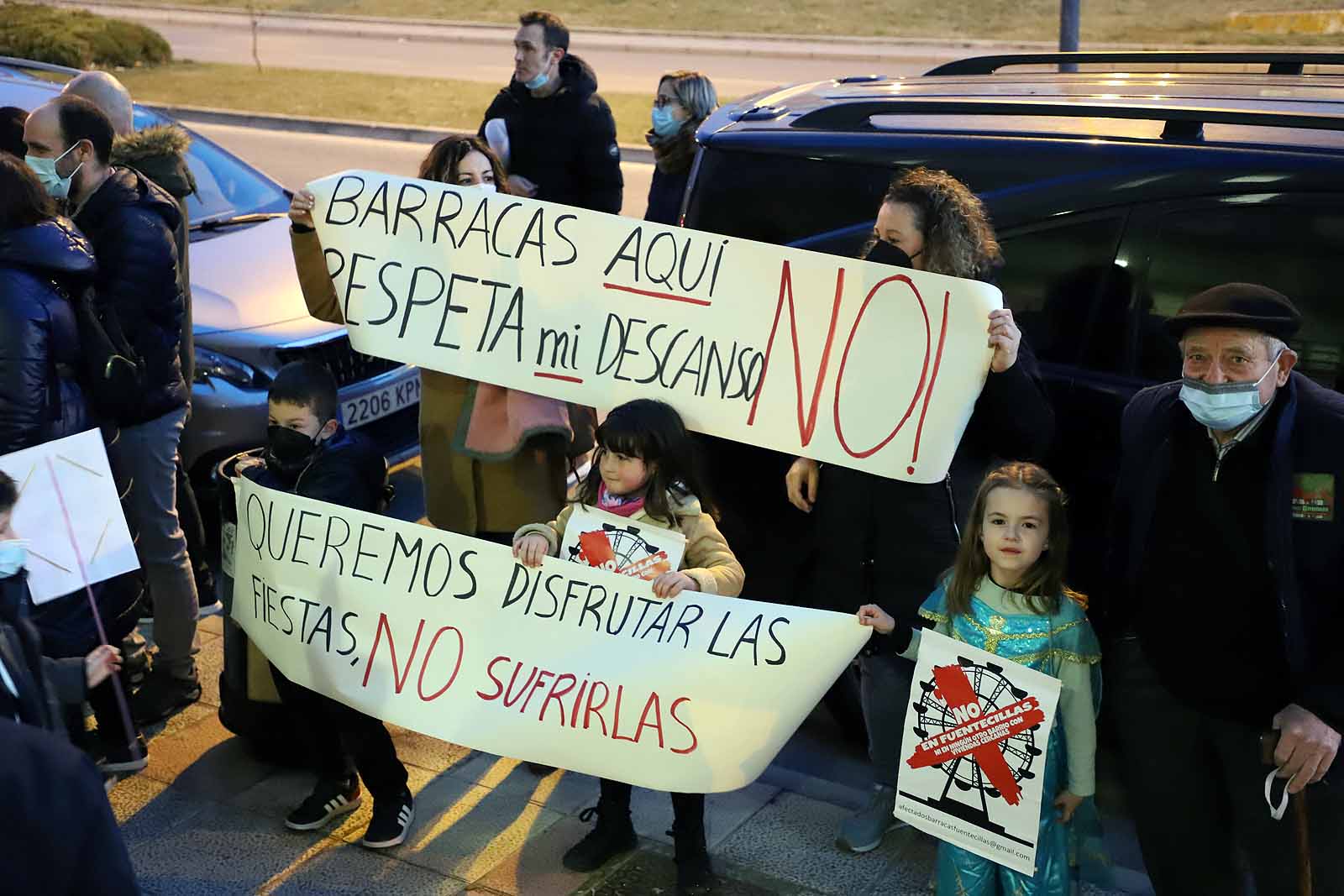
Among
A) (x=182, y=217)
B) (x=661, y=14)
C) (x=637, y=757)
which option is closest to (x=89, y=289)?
(x=182, y=217)

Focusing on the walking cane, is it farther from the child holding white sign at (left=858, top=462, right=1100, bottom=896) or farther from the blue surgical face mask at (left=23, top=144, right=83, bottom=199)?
the blue surgical face mask at (left=23, top=144, right=83, bottom=199)

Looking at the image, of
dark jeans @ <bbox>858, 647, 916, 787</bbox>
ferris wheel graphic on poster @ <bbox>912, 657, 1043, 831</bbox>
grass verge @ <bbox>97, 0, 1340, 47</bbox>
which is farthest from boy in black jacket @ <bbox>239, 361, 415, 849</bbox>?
grass verge @ <bbox>97, 0, 1340, 47</bbox>

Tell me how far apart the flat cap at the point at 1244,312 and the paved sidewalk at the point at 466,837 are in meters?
1.64

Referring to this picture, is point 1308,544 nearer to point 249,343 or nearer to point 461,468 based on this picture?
point 461,468

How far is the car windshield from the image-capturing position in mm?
7184

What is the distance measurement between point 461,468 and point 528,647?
2.44 ft

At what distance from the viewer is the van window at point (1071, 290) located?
3838mm

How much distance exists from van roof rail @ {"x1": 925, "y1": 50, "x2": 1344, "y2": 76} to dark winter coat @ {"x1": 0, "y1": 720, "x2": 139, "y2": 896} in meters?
3.98

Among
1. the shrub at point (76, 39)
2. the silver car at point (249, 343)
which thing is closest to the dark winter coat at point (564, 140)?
the silver car at point (249, 343)

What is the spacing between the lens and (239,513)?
4.17m

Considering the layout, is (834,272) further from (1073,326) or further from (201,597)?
(201,597)

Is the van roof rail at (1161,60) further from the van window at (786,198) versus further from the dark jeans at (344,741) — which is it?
the dark jeans at (344,741)

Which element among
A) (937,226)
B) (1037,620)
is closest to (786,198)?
(937,226)

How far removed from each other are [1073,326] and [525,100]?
343 centimetres
